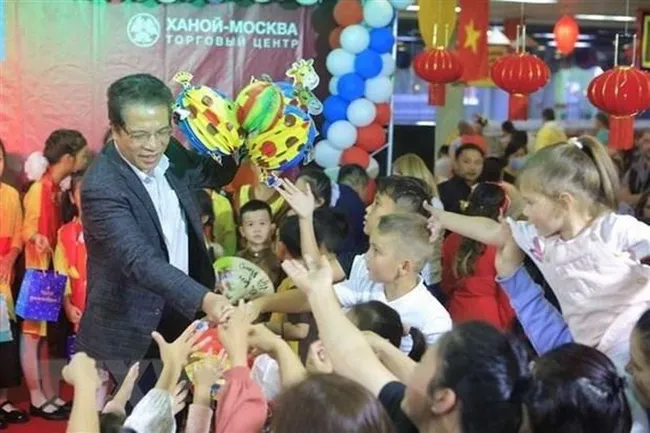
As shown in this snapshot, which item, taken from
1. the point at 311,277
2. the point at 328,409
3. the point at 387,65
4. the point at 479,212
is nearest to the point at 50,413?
the point at 479,212

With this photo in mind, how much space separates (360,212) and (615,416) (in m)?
3.65

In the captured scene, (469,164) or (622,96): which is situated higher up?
(622,96)

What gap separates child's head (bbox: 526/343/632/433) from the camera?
2027mm

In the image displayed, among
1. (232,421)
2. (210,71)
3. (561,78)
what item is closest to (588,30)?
(561,78)

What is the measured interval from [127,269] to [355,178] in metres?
3.11

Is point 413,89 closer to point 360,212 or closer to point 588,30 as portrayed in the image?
point 588,30

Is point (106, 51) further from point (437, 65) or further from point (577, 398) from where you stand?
point (577, 398)

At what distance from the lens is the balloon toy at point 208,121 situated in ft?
10.5

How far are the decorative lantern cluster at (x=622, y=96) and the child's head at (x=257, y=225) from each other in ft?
6.16

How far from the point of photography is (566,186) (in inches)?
105

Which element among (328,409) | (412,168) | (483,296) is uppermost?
(412,168)

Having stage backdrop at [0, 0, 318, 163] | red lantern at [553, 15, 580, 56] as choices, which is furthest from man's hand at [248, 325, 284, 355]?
red lantern at [553, 15, 580, 56]

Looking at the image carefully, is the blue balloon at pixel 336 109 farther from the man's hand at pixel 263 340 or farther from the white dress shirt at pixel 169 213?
the man's hand at pixel 263 340

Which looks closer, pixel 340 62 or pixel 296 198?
pixel 296 198
